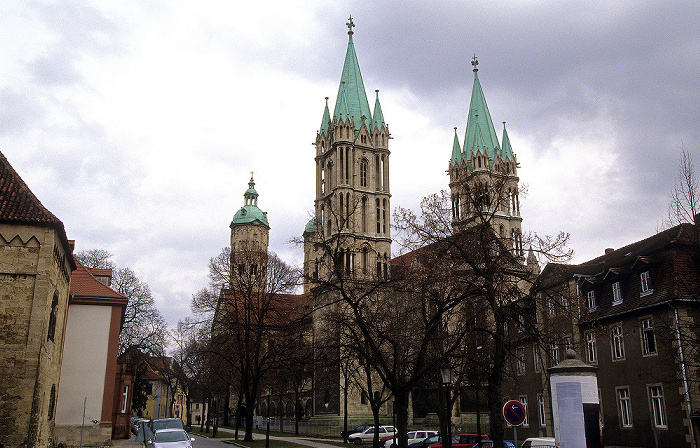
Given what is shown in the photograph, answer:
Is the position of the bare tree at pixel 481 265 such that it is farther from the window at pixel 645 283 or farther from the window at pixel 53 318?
the window at pixel 53 318

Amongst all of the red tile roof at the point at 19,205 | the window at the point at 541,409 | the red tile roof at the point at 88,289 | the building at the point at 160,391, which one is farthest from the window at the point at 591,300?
the building at the point at 160,391

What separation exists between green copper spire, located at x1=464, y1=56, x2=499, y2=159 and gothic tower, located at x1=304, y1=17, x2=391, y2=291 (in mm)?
11526

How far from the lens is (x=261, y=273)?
43.8 m

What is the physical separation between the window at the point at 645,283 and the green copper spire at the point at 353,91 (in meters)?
53.0

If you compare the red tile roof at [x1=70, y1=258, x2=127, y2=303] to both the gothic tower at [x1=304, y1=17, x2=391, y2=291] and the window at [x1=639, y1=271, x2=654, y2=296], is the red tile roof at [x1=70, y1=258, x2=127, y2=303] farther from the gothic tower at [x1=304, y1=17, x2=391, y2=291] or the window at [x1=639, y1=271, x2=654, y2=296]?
the gothic tower at [x1=304, y1=17, x2=391, y2=291]

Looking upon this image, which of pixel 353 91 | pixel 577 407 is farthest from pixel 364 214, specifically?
pixel 577 407

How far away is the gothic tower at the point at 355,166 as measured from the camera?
244ft

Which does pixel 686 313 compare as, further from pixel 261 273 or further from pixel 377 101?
pixel 377 101

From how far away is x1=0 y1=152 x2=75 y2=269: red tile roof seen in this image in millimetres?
23000

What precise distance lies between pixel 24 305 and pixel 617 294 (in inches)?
1066

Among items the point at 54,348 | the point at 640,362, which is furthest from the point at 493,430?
the point at 54,348

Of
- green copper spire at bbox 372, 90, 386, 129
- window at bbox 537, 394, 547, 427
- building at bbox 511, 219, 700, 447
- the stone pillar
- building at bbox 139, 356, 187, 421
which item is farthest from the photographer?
green copper spire at bbox 372, 90, 386, 129

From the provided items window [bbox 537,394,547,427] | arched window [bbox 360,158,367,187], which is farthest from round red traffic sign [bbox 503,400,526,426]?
arched window [bbox 360,158,367,187]

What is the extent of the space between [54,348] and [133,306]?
1096 inches
